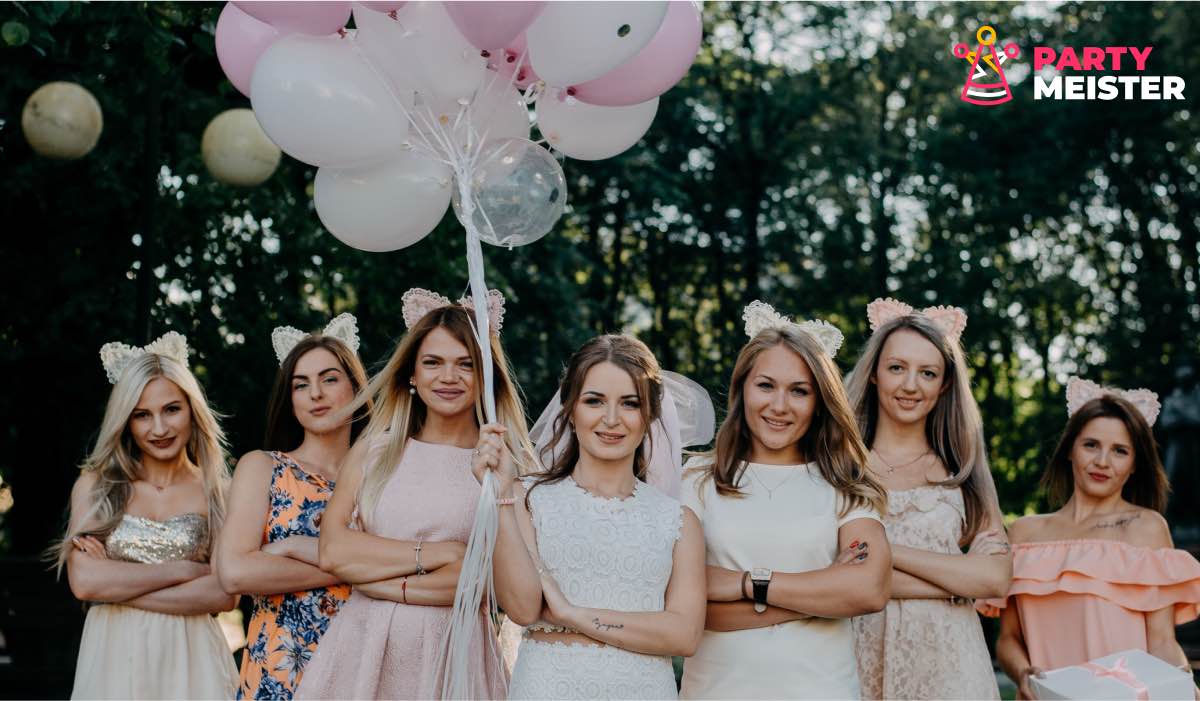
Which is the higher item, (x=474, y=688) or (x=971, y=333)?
(x=971, y=333)

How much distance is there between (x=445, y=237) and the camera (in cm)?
1048

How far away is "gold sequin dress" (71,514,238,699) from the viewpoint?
454 centimetres

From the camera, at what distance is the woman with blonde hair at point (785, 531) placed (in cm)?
349

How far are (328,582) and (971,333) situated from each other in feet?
47.7

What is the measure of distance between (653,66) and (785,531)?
1.46 m

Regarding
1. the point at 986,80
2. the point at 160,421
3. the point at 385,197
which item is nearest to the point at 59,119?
the point at 160,421

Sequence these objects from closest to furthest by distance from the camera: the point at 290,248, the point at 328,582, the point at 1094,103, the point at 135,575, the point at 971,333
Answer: the point at 328,582
the point at 135,575
the point at 290,248
the point at 1094,103
the point at 971,333

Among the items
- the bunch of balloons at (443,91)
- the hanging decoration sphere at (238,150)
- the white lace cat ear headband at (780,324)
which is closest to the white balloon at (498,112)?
the bunch of balloons at (443,91)

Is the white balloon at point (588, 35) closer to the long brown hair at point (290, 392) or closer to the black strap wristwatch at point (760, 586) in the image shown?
the long brown hair at point (290, 392)

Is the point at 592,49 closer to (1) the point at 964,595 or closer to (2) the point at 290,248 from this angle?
(1) the point at 964,595

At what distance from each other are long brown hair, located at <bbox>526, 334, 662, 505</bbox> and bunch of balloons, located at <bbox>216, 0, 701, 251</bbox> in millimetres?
449

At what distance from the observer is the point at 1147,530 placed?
14.4 feet

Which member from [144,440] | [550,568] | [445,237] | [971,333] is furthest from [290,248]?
[971,333]

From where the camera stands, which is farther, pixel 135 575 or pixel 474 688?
pixel 135 575
